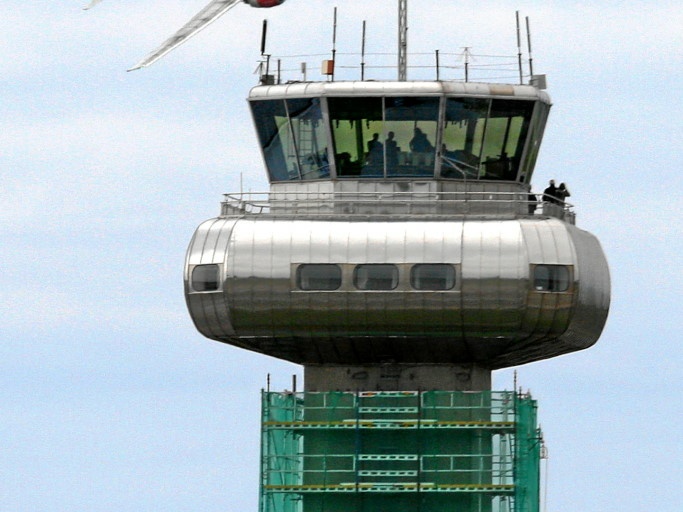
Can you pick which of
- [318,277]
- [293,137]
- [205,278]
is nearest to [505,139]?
[293,137]

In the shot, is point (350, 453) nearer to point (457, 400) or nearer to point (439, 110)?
point (457, 400)

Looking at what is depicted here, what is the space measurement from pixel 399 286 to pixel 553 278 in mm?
4425

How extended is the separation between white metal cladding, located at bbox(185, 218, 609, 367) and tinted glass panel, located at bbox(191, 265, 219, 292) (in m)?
0.26

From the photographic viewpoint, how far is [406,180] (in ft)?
298

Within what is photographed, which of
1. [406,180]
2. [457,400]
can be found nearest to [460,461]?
[457,400]

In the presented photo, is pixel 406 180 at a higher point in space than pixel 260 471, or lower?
higher

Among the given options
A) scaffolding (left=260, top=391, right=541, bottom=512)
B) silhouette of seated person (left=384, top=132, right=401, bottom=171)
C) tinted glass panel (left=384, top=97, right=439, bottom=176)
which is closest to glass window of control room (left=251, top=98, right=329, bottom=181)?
silhouette of seated person (left=384, top=132, right=401, bottom=171)

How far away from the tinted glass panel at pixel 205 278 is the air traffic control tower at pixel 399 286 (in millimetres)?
41

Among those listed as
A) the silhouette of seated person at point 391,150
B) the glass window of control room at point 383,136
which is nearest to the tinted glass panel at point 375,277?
the glass window of control room at point 383,136

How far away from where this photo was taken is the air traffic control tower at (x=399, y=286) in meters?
87.9

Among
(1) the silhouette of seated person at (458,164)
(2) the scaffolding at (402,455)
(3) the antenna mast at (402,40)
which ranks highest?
(3) the antenna mast at (402,40)

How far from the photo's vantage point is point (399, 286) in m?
87.8

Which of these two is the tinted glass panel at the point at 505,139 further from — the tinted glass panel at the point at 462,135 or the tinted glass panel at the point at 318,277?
the tinted glass panel at the point at 318,277

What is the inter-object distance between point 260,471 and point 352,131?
34.3ft
